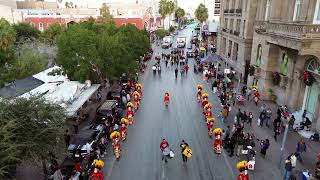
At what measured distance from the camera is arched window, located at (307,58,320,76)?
20047 mm

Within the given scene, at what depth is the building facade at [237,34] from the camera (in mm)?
34531

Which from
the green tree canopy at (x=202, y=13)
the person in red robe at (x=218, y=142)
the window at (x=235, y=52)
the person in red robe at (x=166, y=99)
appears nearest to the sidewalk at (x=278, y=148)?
the person in red robe at (x=218, y=142)

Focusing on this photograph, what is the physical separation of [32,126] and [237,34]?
3200 centimetres

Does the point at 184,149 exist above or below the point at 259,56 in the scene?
below

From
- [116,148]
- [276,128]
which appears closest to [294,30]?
[276,128]

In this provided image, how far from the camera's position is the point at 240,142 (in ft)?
55.5

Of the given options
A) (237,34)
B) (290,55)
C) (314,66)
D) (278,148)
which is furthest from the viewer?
(237,34)

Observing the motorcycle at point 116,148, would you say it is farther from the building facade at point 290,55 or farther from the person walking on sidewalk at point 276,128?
the building facade at point 290,55

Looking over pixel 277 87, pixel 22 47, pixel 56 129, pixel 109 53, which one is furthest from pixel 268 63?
pixel 22 47

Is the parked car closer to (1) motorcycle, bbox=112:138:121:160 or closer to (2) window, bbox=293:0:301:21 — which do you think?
(1) motorcycle, bbox=112:138:121:160

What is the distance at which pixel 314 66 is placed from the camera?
20.6 metres

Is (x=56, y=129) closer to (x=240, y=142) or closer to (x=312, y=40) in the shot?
(x=240, y=142)

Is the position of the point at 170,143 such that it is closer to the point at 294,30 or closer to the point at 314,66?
the point at 294,30

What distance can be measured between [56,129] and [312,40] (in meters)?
15.1
